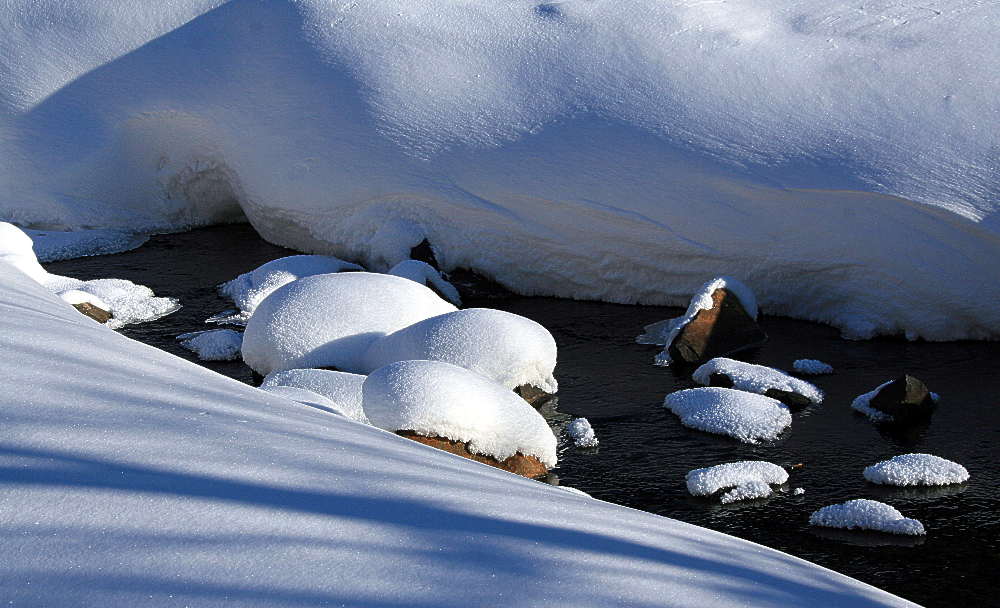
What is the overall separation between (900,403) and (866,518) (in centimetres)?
109

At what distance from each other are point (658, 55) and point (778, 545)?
4.06m

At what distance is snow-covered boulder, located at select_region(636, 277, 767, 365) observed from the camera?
18.9ft

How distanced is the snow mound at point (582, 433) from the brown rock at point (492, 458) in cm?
34

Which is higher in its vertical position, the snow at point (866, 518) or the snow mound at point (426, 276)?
the snow mound at point (426, 276)

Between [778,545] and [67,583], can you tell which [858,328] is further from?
[67,583]

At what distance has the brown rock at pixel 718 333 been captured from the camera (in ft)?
18.9

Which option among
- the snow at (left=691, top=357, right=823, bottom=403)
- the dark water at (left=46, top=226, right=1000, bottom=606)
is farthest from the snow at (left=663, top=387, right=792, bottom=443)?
the snow at (left=691, top=357, right=823, bottom=403)

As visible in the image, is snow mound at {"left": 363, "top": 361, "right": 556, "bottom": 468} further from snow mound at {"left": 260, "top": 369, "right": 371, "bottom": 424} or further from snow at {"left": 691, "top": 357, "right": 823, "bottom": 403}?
snow at {"left": 691, "top": 357, "right": 823, "bottom": 403}

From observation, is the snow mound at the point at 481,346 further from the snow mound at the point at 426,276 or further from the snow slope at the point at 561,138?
the snow slope at the point at 561,138

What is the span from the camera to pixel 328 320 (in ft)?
18.1

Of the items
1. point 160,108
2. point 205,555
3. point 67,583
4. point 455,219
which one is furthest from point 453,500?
point 160,108

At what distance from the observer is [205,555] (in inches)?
59.7

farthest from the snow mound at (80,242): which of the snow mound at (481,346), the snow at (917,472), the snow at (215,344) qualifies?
the snow at (917,472)

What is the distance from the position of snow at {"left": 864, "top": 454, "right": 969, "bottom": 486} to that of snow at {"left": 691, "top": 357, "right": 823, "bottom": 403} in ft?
2.64
